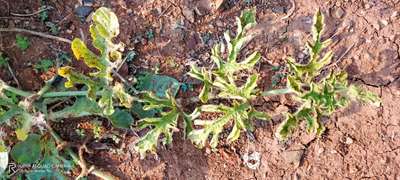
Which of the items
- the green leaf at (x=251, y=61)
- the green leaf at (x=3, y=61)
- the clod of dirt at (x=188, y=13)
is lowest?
the green leaf at (x=3, y=61)

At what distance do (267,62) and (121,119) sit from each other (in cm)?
85

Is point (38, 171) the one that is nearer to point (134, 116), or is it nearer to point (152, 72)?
point (134, 116)

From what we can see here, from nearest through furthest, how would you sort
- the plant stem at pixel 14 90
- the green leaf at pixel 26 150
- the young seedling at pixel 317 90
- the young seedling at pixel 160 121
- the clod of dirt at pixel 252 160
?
the young seedling at pixel 317 90 → the young seedling at pixel 160 121 → the plant stem at pixel 14 90 → the green leaf at pixel 26 150 → the clod of dirt at pixel 252 160

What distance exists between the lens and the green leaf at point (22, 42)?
3.55 m

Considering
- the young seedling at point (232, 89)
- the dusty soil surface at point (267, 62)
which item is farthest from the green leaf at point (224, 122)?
the dusty soil surface at point (267, 62)

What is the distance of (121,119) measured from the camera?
11.3 feet

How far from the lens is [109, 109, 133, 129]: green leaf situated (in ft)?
11.3

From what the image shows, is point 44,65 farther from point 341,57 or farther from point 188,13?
point 341,57

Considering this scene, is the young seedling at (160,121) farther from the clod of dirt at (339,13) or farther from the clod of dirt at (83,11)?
the clod of dirt at (339,13)

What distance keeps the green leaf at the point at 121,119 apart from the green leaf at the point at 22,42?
631mm

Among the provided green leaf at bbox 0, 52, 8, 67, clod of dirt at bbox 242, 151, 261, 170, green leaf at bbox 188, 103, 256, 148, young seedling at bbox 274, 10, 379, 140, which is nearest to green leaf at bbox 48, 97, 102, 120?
green leaf at bbox 0, 52, 8, 67

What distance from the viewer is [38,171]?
349 centimetres

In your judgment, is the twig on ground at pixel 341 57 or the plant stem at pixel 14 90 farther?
the twig on ground at pixel 341 57

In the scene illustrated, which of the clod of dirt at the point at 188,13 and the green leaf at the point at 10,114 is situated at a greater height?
the clod of dirt at the point at 188,13
